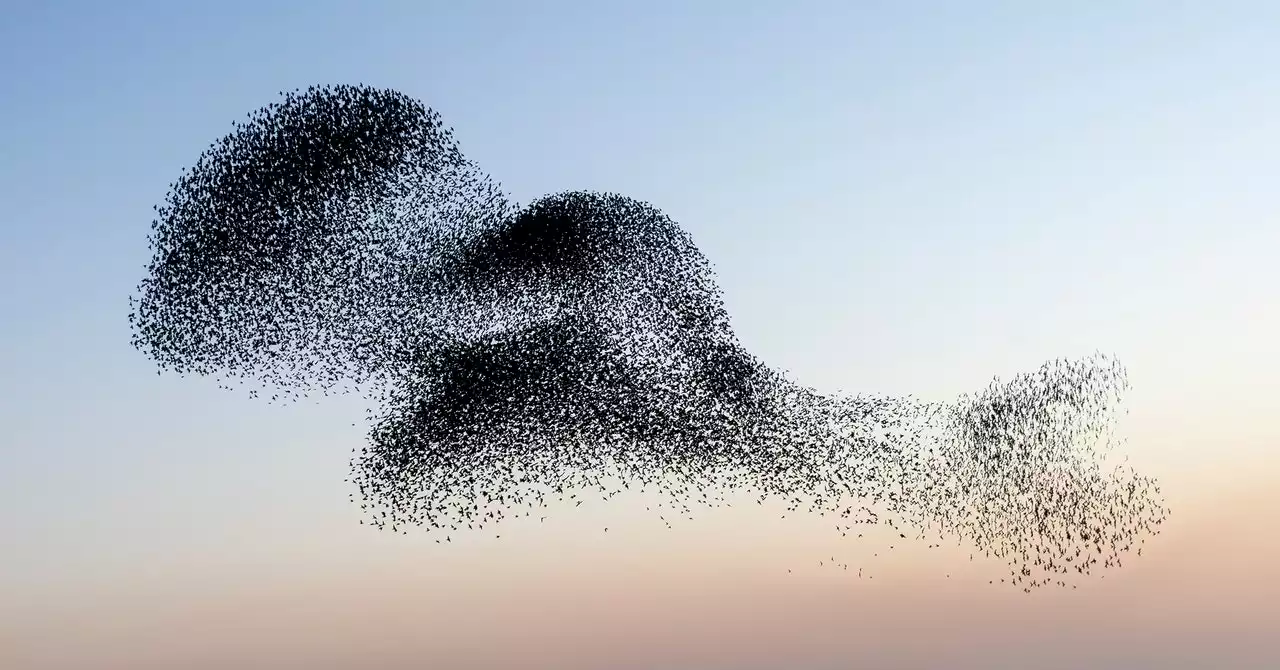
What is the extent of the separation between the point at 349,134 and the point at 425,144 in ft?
7.80

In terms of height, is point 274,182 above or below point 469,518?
above

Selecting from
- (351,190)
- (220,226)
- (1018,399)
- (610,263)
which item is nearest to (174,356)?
(220,226)

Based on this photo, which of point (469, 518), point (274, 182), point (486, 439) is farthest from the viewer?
point (274, 182)

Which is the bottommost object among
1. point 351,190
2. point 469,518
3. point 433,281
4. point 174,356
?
point 469,518

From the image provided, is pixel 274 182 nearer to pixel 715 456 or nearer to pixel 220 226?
pixel 220 226

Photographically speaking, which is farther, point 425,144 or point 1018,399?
point 425,144

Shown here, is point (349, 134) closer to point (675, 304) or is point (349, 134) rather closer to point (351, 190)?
point (351, 190)

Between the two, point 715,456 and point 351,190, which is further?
point 351,190

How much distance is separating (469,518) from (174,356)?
1044 centimetres

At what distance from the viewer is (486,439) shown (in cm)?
3362

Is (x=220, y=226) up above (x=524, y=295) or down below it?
above

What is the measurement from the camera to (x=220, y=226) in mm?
35531

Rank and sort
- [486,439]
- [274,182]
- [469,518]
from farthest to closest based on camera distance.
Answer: [274,182], [486,439], [469,518]

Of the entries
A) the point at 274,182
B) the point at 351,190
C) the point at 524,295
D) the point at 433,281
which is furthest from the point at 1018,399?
the point at 274,182
